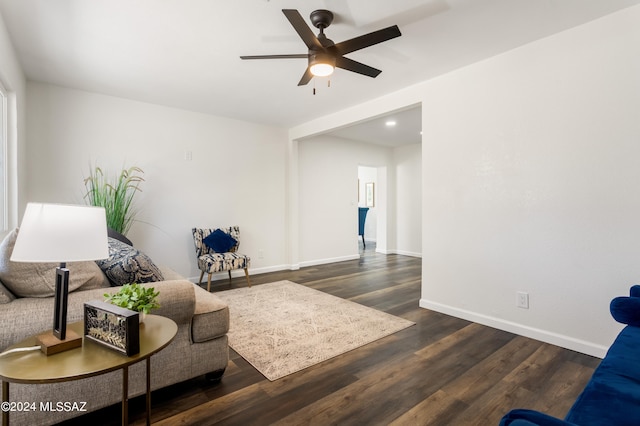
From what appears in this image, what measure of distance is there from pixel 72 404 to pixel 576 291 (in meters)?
3.26

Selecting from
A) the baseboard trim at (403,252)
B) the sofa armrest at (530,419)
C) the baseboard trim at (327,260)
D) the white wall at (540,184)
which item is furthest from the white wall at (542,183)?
the baseboard trim at (403,252)

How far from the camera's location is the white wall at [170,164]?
11.4 ft

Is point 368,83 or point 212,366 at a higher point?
point 368,83

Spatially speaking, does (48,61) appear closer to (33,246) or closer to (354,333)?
(33,246)

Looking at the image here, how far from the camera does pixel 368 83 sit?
3.34m

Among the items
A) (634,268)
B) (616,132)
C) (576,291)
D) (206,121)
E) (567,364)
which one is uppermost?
(206,121)

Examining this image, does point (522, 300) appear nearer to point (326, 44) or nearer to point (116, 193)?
point (326, 44)

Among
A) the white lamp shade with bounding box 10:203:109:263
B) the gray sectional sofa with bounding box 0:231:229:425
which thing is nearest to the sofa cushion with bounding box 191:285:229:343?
the gray sectional sofa with bounding box 0:231:229:425

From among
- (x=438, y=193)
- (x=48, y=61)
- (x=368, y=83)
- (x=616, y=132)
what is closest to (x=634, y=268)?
(x=616, y=132)

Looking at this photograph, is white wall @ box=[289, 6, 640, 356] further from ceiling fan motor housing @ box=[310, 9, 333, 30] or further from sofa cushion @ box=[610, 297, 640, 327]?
ceiling fan motor housing @ box=[310, 9, 333, 30]

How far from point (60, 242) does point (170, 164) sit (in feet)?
11.2

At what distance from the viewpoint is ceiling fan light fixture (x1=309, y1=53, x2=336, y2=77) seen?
2176mm

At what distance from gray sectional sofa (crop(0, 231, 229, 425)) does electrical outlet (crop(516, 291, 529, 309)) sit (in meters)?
2.41

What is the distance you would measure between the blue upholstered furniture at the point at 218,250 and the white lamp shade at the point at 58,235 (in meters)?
2.88
